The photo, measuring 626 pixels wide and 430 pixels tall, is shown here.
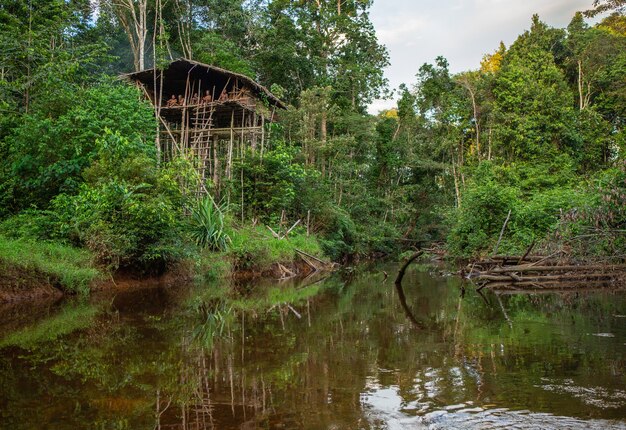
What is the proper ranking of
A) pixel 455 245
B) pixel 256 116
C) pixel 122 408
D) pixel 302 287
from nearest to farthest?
pixel 122 408
pixel 302 287
pixel 455 245
pixel 256 116

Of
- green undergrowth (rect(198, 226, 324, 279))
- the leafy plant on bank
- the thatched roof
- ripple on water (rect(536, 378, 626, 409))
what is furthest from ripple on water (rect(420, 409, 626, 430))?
the thatched roof

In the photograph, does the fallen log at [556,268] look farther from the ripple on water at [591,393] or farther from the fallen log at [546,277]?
the ripple on water at [591,393]

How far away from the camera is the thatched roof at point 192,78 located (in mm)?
22125

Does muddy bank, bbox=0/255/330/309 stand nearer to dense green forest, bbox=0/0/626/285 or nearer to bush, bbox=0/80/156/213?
dense green forest, bbox=0/0/626/285

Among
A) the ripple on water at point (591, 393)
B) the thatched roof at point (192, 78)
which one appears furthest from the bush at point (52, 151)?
the ripple on water at point (591, 393)

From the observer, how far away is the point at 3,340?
7094 mm

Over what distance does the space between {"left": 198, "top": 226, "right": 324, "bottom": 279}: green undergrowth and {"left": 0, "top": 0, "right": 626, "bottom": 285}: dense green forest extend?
158 mm

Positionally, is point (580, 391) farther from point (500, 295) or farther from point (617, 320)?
point (500, 295)

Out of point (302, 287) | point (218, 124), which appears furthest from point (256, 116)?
point (302, 287)

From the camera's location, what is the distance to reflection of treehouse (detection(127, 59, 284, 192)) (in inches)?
878

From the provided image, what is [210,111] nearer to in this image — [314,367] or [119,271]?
[119,271]

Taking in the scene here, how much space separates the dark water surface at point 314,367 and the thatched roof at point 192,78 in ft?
46.8

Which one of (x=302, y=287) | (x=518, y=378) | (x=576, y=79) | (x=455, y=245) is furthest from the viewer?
(x=576, y=79)

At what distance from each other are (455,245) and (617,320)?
12675 mm
